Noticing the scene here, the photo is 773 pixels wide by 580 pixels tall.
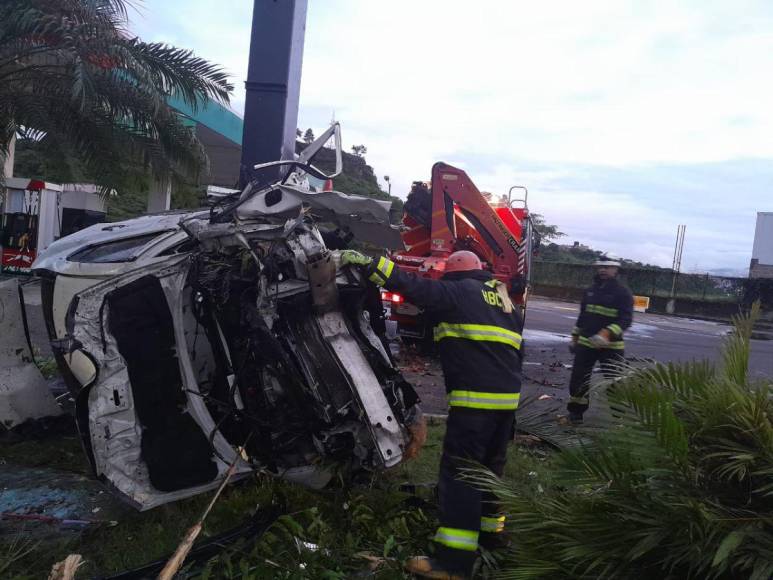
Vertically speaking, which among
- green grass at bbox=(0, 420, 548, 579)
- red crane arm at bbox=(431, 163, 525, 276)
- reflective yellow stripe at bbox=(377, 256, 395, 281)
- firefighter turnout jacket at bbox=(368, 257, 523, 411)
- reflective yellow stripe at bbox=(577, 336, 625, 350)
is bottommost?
green grass at bbox=(0, 420, 548, 579)

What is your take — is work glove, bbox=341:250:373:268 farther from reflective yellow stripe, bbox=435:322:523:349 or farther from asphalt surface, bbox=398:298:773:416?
asphalt surface, bbox=398:298:773:416

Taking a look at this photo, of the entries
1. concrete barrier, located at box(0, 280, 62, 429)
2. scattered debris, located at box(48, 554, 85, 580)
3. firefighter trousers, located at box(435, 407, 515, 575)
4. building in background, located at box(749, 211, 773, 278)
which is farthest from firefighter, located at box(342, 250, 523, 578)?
building in background, located at box(749, 211, 773, 278)

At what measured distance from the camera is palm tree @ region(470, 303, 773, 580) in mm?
2100

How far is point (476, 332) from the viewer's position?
11.6 ft

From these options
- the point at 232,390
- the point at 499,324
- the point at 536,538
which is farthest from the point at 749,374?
the point at 232,390

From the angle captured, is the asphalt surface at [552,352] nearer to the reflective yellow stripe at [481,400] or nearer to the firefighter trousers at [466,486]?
the reflective yellow stripe at [481,400]

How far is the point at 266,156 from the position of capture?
22.6 ft

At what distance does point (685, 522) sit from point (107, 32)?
21.4ft

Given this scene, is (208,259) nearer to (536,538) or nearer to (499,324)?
(499,324)

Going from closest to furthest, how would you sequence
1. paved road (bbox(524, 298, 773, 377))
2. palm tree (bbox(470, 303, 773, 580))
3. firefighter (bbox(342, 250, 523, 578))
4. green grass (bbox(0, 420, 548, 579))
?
palm tree (bbox(470, 303, 773, 580)) < green grass (bbox(0, 420, 548, 579)) < firefighter (bbox(342, 250, 523, 578)) < paved road (bbox(524, 298, 773, 377))

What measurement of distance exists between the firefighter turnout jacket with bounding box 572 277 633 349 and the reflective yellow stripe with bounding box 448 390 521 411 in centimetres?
316

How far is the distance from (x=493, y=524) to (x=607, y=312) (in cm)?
339

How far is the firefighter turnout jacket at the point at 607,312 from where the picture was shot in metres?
6.39

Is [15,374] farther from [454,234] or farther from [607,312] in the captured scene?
[454,234]
